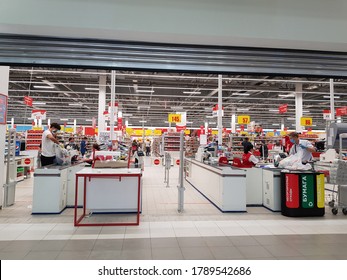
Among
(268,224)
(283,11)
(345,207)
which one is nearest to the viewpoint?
(283,11)

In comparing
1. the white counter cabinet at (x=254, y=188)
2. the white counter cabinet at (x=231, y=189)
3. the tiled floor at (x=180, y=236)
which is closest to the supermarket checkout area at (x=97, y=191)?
the tiled floor at (x=180, y=236)

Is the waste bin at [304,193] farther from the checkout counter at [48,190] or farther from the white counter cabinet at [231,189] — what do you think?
the checkout counter at [48,190]

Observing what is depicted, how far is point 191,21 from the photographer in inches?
103

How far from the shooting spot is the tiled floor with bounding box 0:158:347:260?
3139mm

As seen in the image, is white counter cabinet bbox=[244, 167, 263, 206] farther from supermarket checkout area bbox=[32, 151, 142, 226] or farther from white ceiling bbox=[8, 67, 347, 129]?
white ceiling bbox=[8, 67, 347, 129]

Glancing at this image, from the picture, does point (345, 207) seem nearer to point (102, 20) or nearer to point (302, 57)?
point (302, 57)

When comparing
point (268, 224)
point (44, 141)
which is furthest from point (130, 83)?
point (268, 224)

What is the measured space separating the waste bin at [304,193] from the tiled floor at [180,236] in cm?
17

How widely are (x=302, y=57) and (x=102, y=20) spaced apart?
7.68 feet

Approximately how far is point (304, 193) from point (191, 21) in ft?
13.1

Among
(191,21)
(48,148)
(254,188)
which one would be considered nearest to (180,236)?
(254,188)

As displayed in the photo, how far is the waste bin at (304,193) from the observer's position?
189 inches

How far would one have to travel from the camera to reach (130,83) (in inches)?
609

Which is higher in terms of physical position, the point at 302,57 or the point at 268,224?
the point at 302,57
